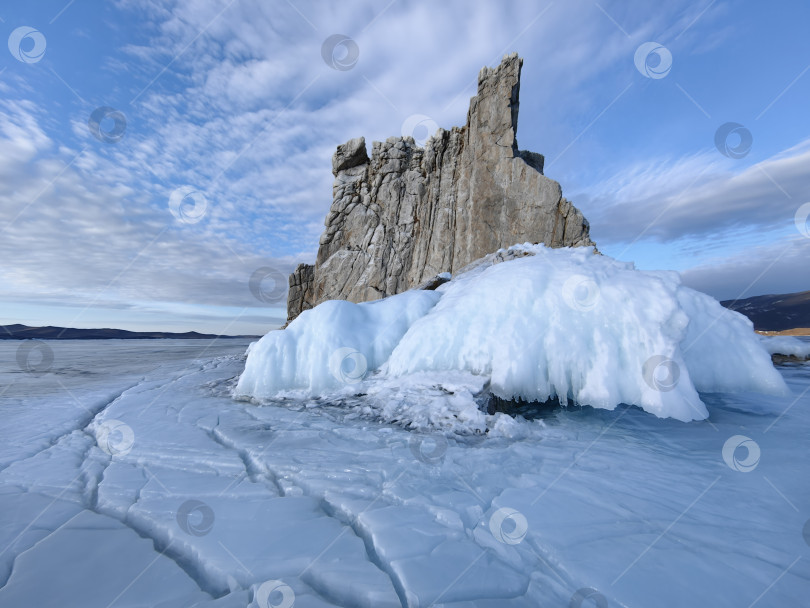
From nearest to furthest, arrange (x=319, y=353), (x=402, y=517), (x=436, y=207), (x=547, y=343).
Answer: (x=402, y=517) → (x=547, y=343) → (x=319, y=353) → (x=436, y=207)

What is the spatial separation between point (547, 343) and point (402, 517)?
148 inches

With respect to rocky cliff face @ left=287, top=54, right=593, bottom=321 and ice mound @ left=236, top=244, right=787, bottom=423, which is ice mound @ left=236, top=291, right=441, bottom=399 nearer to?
ice mound @ left=236, top=244, right=787, bottom=423

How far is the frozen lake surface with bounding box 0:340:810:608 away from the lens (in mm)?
1758

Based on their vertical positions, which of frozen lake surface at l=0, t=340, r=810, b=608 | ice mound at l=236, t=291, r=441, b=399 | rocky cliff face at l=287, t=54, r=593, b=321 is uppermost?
rocky cliff face at l=287, t=54, r=593, b=321

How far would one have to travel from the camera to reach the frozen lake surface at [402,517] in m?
1.76

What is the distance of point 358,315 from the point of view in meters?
7.09

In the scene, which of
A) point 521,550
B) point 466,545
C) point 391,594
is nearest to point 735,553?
point 521,550

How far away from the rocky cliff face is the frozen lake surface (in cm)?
1640

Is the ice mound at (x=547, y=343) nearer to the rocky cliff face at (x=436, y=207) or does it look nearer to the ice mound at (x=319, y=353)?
the ice mound at (x=319, y=353)

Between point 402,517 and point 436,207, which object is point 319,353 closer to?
point 402,517

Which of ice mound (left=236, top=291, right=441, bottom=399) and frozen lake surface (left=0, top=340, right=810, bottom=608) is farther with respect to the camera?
ice mound (left=236, top=291, right=441, bottom=399)

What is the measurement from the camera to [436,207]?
23609mm

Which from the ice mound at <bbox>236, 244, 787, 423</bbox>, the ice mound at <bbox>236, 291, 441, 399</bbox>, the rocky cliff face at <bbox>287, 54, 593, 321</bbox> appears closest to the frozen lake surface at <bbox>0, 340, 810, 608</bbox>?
the ice mound at <bbox>236, 244, 787, 423</bbox>

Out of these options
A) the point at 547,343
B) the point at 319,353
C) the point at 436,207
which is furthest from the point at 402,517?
the point at 436,207
